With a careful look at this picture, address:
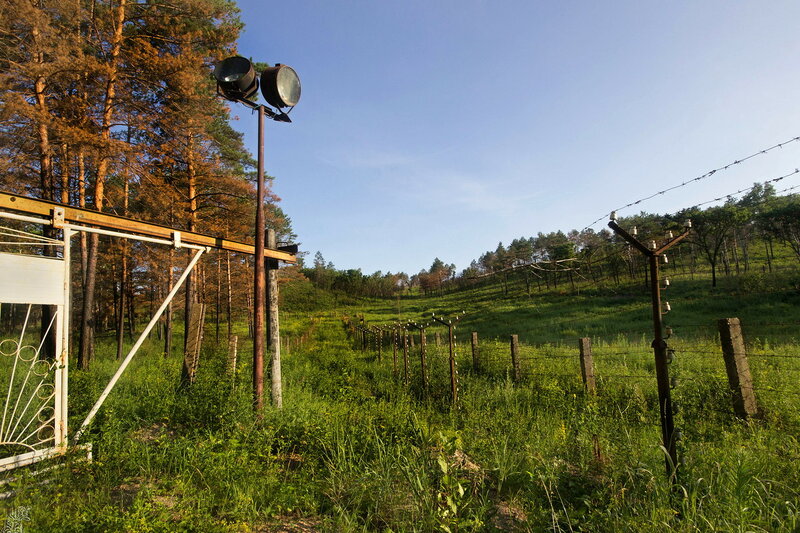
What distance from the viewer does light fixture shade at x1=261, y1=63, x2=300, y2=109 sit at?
5.86 meters

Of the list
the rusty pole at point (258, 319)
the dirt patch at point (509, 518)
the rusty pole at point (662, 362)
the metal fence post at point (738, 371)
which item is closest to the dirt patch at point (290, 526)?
the dirt patch at point (509, 518)

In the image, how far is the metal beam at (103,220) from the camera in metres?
3.90

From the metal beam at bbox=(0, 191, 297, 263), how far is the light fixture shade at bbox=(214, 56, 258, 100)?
227 cm

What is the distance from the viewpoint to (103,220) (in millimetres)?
4562

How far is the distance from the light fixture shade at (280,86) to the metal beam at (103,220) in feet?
7.89

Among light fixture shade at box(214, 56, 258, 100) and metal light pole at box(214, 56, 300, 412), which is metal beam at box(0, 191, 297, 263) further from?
light fixture shade at box(214, 56, 258, 100)

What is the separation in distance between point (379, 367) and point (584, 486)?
32.7ft

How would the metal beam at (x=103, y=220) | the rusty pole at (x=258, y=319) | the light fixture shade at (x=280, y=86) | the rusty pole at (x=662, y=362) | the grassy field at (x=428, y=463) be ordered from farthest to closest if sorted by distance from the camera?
the light fixture shade at (x=280, y=86), the rusty pole at (x=258, y=319), the metal beam at (x=103, y=220), the rusty pole at (x=662, y=362), the grassy field at (x=428, y=463)

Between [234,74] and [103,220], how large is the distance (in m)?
Result: 2.75

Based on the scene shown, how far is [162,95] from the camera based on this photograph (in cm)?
1097

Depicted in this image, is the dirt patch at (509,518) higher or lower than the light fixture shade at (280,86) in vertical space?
lower

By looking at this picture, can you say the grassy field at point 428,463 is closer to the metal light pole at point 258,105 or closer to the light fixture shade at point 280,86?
the metal light pole at point 258,105

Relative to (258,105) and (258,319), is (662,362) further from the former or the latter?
(258,105)


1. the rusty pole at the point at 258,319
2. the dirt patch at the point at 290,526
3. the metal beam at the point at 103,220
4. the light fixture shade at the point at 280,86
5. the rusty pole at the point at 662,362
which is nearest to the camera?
the dirt patch at the point at 290,526
